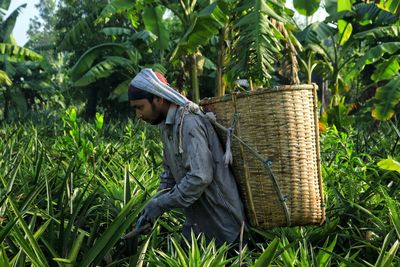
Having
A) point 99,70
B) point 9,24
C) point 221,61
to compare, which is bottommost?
point 221,61

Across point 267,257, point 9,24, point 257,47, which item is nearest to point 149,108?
point 267,257

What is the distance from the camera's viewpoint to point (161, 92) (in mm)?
2771

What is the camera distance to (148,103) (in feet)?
9.16

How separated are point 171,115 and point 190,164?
0.94 feet

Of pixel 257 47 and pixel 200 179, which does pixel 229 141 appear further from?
pixel 257 47

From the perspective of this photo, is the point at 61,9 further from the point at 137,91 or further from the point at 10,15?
the point at 137,91

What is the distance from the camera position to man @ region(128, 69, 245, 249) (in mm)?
2707

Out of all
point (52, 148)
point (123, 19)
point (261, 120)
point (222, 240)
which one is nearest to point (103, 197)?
point (222, 240)

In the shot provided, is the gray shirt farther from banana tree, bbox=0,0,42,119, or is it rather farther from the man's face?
banana tree, bbox=0,0,42,119

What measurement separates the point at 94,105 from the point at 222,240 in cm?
2136

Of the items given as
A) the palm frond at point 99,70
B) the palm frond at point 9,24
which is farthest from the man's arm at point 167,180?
the palm frond at point 9,24

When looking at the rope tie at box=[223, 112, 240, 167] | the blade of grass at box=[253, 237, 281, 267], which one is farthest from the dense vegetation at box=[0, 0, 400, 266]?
the rope tie at box=[223, 112, 240, 167]

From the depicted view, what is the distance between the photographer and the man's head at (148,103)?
2777 mm

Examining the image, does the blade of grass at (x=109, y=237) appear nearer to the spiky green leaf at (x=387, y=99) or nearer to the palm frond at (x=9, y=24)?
the spiky green leaf at (x=387, y=99)
